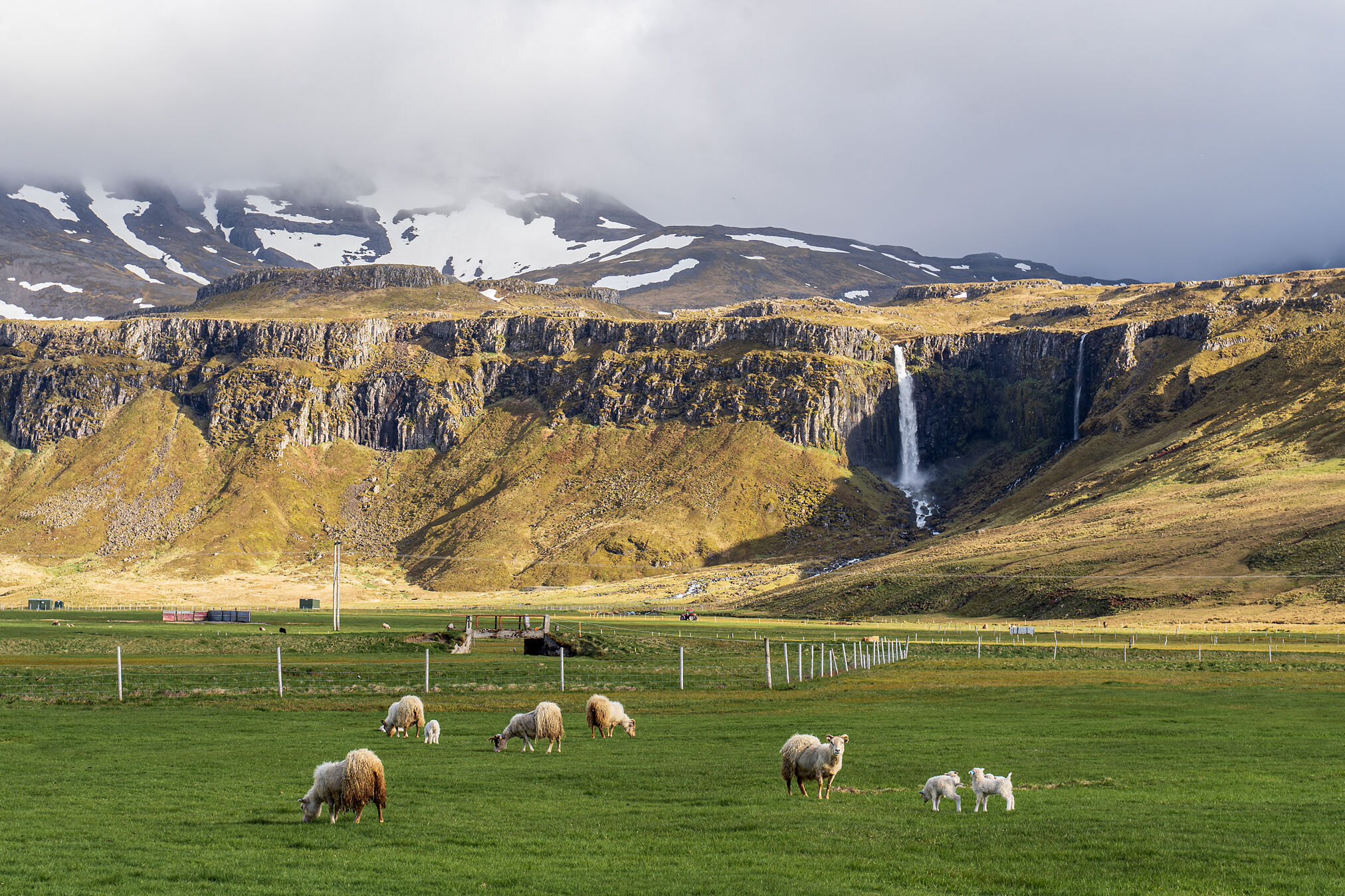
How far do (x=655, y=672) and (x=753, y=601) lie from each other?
10436cm

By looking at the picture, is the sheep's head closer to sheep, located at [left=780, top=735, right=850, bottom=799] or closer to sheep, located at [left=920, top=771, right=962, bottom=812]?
sheep, located at [left=780, top=735, right=850, bottom=799]

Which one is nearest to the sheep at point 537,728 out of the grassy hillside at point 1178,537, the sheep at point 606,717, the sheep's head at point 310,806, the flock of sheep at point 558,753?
the flock of sheep at point 558,753

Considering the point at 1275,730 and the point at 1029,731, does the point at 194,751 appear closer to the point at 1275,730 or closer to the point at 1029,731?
the point at 1029,731

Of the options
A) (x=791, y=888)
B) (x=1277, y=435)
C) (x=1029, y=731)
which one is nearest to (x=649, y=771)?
(x=791, y=888)

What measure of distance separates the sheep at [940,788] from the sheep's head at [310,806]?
10.7m

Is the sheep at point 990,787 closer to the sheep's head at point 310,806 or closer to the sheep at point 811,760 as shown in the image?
the sheep at point 811,760

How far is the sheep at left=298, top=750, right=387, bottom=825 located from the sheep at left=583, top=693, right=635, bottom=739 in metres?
13.7

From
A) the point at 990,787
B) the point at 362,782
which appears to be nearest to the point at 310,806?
the point at 362,782

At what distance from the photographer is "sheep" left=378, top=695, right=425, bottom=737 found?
32.8m

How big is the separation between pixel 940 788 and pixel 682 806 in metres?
4.69

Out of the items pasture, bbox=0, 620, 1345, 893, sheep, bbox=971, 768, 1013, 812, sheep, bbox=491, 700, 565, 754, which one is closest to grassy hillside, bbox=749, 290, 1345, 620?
pasture, bbox=0, 620, 1345, 893

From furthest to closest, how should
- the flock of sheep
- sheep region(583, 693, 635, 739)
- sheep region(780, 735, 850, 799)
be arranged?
1. sheep region(583, 693, 635, 739)
2. sheep region(780, 735, 850, 799)
3. the flock of sheep

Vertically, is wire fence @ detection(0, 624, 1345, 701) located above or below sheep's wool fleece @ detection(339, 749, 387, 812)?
below

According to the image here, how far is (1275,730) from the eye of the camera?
3300 cm
